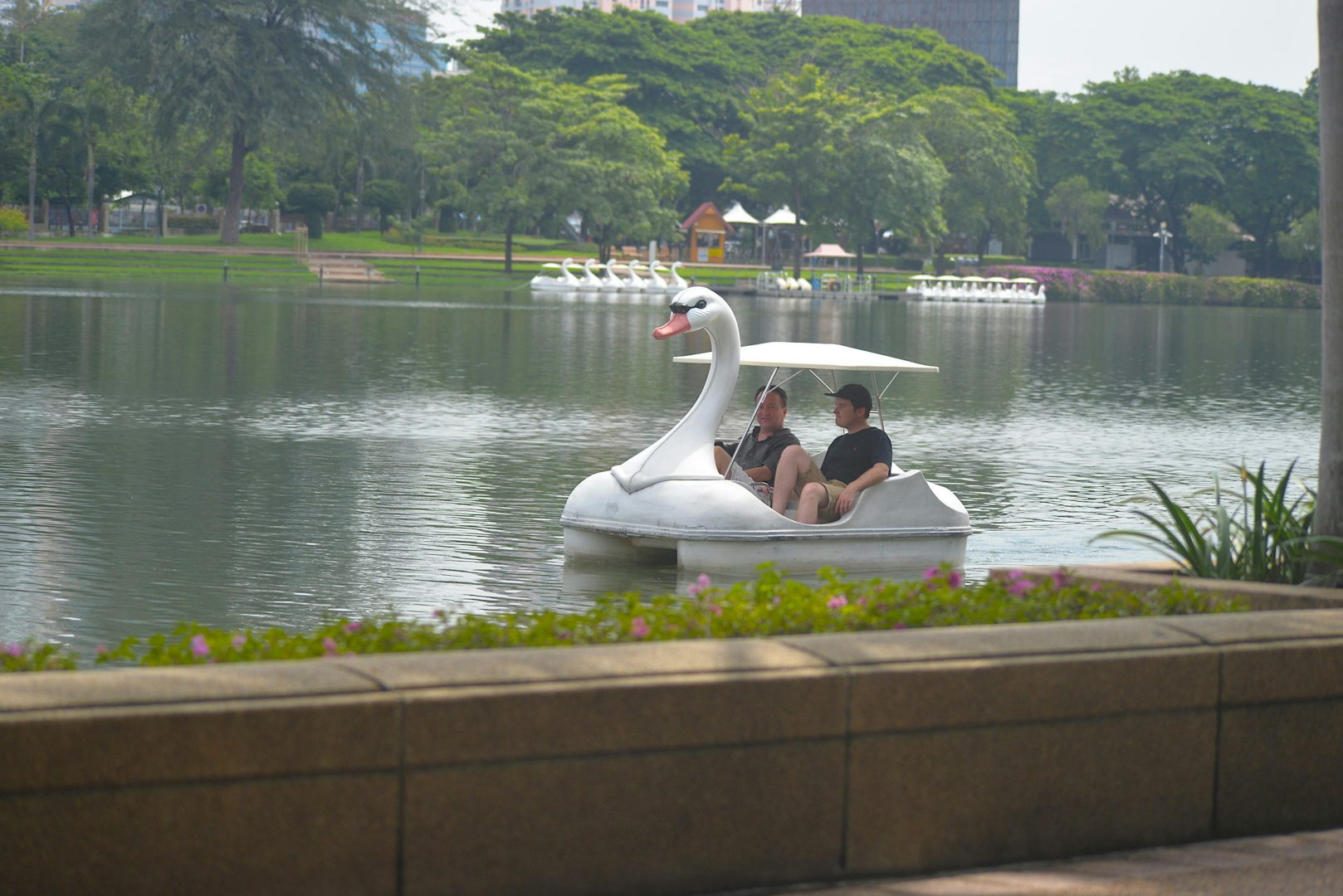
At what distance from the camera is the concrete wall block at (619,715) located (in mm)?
4195

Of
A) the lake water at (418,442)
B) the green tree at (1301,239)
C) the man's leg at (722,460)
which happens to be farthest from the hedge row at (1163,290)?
the man's leg at (722,460)

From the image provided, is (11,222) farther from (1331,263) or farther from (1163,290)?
(1331,263)

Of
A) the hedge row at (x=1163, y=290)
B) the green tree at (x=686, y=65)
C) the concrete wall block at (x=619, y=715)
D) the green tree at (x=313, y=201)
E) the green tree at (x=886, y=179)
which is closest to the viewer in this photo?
the concrete wall block at (x=619, y=715)

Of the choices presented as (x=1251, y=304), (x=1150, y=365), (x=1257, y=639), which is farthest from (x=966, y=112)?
(x=1257, y=639)

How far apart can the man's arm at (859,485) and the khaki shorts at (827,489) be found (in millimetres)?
55

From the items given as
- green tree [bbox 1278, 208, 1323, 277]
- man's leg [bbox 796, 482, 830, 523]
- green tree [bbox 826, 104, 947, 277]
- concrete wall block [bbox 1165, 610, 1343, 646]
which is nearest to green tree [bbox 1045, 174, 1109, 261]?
green tree [bbox 1278, 208, 1323, 277]

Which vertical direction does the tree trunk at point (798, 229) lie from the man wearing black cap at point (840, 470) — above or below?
above

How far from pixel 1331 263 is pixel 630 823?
3993mm

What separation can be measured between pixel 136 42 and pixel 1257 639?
76590 millimetres

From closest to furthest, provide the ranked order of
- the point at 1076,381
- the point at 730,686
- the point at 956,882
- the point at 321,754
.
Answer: the point at 321,754, the point at 730,686, the point at 956,882, the point at 1076,381

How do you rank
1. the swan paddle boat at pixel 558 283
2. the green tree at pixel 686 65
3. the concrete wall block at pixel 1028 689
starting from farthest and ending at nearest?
the green tree at pixel 686 65
the swan paddle boat at pixel 558 283
the concrete wall block at pixel 1028 689

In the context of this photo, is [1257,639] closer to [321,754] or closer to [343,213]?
[321,754]

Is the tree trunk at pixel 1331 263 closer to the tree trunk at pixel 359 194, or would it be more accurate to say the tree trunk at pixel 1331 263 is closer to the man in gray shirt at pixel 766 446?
the man in gray shirt at pixel 766 446

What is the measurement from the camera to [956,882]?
15.8 ft
